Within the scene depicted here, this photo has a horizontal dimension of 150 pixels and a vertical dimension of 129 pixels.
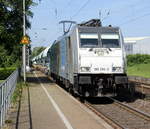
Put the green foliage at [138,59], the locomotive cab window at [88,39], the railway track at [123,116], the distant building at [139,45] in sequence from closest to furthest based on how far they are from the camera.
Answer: the railway track at [123,116] < the locomotive cab window at [88,39] < the green foliage at [138,59] < the distant building at [139,45]

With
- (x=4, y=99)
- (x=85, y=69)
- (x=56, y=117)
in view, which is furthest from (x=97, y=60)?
(x=4, y=99)

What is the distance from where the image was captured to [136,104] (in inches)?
669

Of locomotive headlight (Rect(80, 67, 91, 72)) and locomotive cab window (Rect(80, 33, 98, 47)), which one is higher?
locomotive cab window (Rect(80, 33, 98, 47))

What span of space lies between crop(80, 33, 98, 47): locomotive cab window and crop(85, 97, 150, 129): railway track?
2.68 metres

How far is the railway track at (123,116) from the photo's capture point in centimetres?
1163

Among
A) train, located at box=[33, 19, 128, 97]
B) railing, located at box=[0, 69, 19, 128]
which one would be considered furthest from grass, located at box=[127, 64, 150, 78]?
railing, located at box=[0, 69, 19, 128]

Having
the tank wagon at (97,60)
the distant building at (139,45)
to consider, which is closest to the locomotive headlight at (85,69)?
the tank wagon at (97,60)

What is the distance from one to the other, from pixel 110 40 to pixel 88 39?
1012 mm

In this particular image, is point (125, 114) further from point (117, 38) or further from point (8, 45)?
point (8, 45)

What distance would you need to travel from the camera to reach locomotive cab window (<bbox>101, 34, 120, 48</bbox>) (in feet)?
57.8

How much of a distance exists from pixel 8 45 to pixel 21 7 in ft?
10.4

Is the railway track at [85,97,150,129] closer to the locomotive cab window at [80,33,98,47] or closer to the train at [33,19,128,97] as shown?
→ the train at [33,19,128,97]

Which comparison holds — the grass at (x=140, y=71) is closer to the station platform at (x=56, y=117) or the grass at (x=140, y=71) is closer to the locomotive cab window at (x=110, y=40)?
the locomotive cab window at (x=110, y=40)

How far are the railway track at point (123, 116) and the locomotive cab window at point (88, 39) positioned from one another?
105 inches
